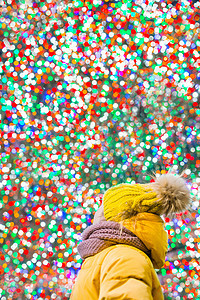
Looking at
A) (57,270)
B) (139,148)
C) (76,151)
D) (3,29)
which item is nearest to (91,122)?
(76,151)

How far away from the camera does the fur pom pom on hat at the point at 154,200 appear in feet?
3.30

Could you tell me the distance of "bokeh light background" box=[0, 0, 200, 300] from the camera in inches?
64.8

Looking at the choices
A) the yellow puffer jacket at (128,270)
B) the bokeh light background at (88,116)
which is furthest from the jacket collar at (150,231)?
the bokeh light background at (88,116)

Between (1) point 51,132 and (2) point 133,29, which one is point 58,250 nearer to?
(1) point 51,132

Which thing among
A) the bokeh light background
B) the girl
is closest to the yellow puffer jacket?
the girl

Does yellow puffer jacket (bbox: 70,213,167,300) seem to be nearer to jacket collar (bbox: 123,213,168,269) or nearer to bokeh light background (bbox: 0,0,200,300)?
jacket collar (bbox: 123,213,168,269)

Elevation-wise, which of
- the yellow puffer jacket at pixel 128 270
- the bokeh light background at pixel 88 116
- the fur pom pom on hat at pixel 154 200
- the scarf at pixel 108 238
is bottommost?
the yellow puffer jacket at pixel 128 270

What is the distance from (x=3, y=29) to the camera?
5.46 feet

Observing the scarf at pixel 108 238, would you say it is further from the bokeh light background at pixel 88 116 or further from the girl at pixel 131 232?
the bokeh light background at pixel 88 116

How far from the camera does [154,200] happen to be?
3.28 ft

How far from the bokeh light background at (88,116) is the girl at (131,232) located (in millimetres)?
608

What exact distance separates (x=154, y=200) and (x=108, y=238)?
0.54 ft

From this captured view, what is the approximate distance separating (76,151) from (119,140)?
21 cm

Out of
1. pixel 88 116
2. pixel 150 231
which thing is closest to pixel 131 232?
pixel 150 231
